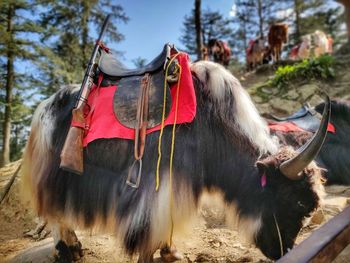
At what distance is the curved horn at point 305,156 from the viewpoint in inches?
60.8

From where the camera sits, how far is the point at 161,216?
2.02 metres

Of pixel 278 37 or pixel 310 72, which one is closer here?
pixel 310 72

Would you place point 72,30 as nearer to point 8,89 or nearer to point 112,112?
point 8,89

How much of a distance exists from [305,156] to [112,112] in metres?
1.39

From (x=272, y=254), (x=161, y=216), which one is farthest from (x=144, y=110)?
(x=272, y=254)

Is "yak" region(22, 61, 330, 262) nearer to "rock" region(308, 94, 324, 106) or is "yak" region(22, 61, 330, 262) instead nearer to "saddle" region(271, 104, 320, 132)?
"saddle" region(271, 104, 320, 132)

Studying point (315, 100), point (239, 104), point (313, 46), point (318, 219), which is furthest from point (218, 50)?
point (239, 104)

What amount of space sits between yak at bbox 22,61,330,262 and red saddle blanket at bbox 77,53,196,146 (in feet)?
0.24

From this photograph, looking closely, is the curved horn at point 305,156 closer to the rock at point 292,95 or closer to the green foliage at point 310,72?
the rock at point 292,95

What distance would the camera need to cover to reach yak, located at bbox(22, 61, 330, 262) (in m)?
1.87

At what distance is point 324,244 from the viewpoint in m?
1.06

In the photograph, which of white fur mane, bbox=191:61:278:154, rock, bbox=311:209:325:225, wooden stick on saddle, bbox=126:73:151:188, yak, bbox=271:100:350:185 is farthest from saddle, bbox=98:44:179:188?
yak, bbox=271:100:350:185

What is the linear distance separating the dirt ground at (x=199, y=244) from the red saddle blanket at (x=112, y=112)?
801mm

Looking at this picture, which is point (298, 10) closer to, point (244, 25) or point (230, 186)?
point (244, 25)
